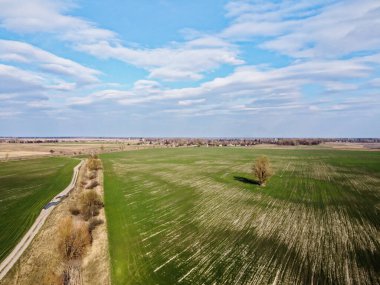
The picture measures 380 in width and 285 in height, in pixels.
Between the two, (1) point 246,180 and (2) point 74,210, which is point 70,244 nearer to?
(2) point 74,210

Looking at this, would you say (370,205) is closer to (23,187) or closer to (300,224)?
(300,224)

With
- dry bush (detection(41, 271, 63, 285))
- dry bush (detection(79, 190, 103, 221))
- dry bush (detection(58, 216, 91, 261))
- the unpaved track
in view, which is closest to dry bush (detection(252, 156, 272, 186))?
dry bush (detection(79, 190, 103, 221))

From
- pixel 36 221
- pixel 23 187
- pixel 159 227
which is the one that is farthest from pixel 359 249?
pixel 23 187

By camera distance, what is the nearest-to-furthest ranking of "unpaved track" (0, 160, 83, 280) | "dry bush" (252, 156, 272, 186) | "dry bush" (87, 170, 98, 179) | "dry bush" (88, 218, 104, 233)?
"unpaved track" (0, 160, 83, 280)
"dry bush" (88, 218, 104, 233)
"dry bush" (252, 156, 272, 186)
"dry bush" (87, 170, 98, 179)

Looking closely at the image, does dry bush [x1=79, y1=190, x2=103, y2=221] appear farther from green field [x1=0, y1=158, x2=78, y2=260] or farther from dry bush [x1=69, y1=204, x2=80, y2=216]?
green field [x1=0, y1=158, x2=78, y2=260]

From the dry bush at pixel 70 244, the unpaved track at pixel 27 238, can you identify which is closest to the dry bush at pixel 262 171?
the dry bush at pixel 70 244
